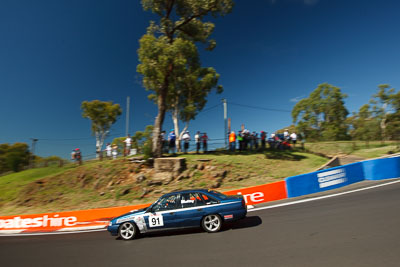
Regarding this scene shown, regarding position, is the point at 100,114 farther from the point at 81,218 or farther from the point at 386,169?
the point at 386,169

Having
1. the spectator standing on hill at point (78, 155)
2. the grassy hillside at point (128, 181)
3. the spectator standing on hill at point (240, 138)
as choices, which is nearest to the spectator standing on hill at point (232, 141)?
the spectator standing on hill at point (240, 138)

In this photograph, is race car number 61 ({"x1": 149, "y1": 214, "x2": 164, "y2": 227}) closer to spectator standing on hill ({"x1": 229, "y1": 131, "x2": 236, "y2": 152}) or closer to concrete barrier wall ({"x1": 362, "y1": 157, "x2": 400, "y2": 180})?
concrete barrier wall ({"x1": 362, "y1": 157, "x2": 400, "y2": 180})

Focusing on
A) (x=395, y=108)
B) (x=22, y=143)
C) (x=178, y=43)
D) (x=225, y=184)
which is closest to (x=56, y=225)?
(x=225, y=184)

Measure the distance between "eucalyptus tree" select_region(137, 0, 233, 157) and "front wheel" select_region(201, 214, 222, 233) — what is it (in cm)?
1074

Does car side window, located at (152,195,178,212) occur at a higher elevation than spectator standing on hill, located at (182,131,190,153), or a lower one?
lower

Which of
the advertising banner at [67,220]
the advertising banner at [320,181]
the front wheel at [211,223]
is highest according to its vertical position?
the advertising banner at [320,181]

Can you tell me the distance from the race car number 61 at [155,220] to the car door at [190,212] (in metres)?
0.56

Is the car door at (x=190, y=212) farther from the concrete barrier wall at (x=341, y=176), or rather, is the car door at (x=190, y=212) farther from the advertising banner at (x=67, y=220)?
the concrete barrier wall at (x=341, y=176)

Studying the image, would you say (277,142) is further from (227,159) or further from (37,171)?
(37,171)

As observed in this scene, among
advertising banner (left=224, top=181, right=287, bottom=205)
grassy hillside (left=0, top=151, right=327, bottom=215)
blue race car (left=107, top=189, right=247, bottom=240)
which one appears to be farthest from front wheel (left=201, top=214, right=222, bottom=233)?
grassy hillside (left=0, top=151, right=327, bottom=215)

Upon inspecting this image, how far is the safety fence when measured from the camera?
9961 millimetres

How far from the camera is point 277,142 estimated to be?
2020cm

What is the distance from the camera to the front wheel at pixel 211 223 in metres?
6.27

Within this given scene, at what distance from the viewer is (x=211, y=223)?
6.34 m
